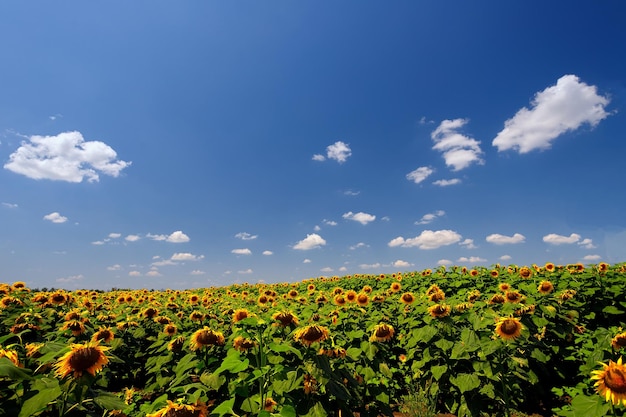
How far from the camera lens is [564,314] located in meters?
7.42

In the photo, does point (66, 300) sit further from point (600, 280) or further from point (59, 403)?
point (600, 280)

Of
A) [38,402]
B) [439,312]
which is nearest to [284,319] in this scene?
[38,402]

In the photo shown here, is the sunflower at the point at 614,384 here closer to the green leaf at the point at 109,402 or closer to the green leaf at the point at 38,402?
the green leaf at the point at 109,402

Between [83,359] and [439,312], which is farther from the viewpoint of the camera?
[439,312]

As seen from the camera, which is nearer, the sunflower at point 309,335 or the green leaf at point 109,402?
the green leaf at point 109,402

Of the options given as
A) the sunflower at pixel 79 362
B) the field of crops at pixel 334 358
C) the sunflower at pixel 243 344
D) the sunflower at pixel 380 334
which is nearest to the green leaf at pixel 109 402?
the field of crops at pixel 334 358

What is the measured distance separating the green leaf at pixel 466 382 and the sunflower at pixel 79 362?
473 cm

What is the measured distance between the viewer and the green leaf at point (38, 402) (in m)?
2.10

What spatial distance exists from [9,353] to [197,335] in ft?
5.71

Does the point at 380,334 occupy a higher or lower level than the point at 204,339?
lower

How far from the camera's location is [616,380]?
118 inches

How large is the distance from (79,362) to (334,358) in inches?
97.2

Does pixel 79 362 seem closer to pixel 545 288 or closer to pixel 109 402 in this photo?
pixel 109 402

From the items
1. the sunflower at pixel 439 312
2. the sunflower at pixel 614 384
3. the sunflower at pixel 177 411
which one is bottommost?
the sunflower at pixel 614 384
